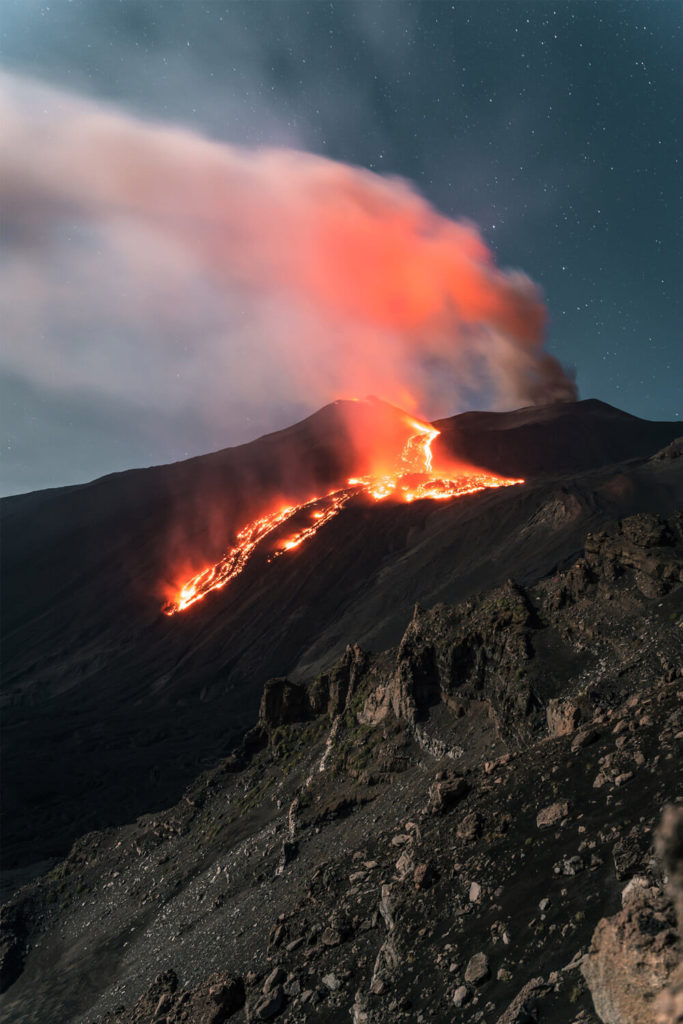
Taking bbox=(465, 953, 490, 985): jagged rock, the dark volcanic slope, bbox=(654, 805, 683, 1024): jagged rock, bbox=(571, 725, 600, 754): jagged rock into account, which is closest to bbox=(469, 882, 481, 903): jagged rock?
bbox=(465, 953, 490, 985): jagged rock

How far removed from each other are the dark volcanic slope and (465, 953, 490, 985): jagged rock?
39571 mm

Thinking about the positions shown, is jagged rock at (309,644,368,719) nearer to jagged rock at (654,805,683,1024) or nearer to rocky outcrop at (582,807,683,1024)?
rocky outcrop at (582,807,683,1024)

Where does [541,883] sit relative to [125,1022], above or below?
above

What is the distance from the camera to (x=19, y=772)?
55.7 m

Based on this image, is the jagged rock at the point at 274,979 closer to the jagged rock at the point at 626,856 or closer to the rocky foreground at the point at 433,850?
the rocky foreground at the point at 433,850

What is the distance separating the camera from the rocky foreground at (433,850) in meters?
7.00

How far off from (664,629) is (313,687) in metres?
13.7

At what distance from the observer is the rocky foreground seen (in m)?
7.00

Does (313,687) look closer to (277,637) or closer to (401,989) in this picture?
(401,989)

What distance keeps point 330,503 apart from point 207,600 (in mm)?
27372

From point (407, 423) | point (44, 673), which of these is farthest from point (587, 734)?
point (407, 423)

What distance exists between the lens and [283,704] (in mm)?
25438

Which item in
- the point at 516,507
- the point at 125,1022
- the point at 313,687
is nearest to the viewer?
the point at 125,1022

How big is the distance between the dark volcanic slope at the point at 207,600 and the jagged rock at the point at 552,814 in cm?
3913
